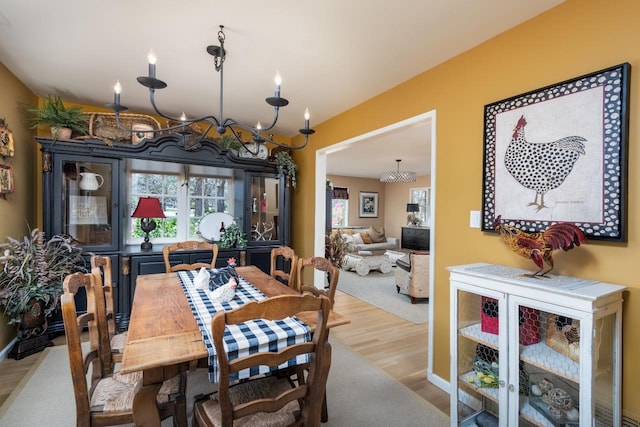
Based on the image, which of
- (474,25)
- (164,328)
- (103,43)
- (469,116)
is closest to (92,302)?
(164,328)

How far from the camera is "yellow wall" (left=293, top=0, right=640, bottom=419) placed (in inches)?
56.2

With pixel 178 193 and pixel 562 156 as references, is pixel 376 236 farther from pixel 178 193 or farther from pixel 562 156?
pixel 562 156

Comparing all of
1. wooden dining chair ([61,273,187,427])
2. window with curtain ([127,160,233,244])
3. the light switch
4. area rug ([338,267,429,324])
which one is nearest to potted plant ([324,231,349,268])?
area rug ([338,267,429,324])

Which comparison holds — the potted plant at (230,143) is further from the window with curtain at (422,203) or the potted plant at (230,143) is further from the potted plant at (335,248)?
the window with curtain at (422,203)

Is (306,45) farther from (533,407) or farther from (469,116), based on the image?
(533,407)

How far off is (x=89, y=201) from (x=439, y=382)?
3.72 meters

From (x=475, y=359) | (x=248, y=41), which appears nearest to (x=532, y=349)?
(x=475, y=359)

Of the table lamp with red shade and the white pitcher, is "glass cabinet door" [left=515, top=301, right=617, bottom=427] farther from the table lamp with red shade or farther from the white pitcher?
the white pitcher

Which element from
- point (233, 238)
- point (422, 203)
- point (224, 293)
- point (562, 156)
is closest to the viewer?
point (562, 156)

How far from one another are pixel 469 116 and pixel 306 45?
1.25m

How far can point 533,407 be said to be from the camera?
5.01 ft

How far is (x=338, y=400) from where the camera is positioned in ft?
6.95

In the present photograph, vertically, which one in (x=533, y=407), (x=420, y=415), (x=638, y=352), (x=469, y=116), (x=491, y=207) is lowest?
(x=420, y=415)

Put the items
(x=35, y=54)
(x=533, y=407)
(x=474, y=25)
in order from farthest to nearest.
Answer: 1. (x=35, y=54)
2. (x=474, y=25)
3. (x=533, y=407)
